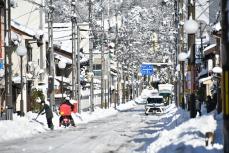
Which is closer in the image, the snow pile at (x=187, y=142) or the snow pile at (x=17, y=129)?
the snow pile at (x=187, y=142)

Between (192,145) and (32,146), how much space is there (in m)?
7.31

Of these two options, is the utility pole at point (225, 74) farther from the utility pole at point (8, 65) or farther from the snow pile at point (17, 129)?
the utility pole at point (8, 65)

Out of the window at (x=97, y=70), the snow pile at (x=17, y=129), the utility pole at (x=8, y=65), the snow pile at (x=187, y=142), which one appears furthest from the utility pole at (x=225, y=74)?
the window at (x=97, y=70)

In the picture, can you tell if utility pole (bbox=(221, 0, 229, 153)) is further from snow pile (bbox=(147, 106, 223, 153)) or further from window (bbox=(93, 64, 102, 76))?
window (bbox=(93, 64, 102, 76))

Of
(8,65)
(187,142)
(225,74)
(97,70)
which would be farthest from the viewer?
(97,70)

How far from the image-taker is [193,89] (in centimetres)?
2830

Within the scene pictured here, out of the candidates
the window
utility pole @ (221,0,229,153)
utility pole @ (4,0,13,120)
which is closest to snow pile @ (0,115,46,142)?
utility pole @ (4,0,13,120)

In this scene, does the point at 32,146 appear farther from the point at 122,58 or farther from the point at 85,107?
the point at 122,58

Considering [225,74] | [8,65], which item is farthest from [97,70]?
[225,74]

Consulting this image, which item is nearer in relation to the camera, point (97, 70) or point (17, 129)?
point (17, 129)

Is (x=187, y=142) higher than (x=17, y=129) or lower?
higher

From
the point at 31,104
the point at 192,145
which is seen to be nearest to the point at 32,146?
the point at 192,145

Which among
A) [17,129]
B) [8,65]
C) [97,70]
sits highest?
[97,70]

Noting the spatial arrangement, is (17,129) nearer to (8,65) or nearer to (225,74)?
(8,65)
